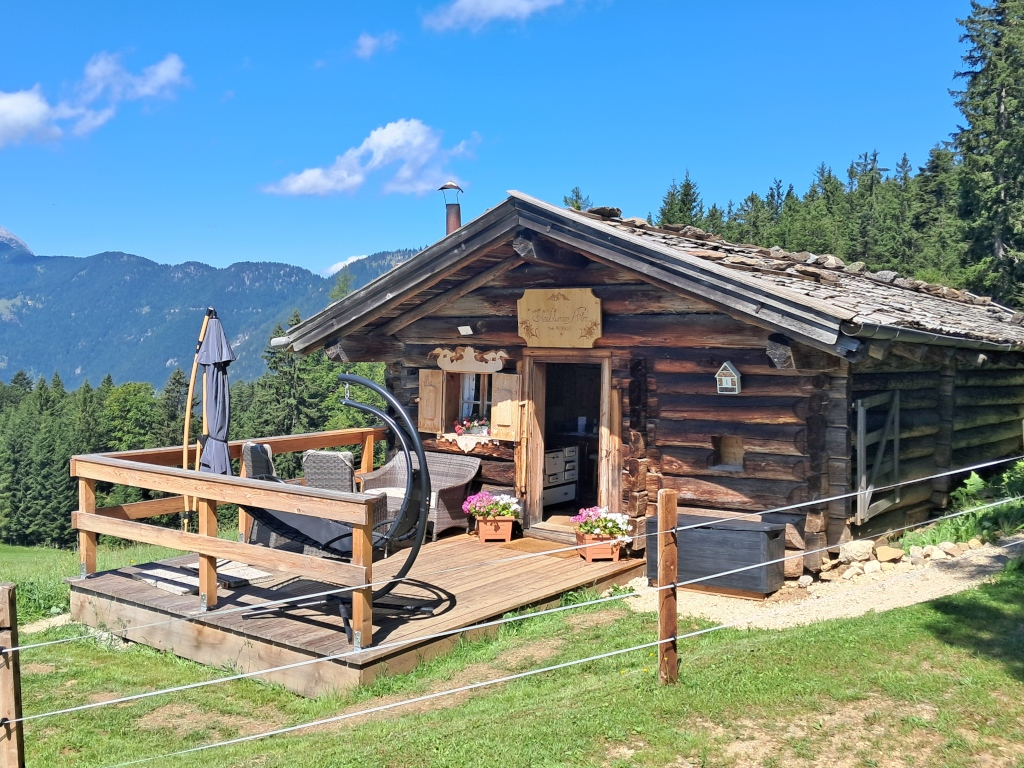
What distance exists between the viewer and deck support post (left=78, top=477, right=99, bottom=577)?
27.8 ft

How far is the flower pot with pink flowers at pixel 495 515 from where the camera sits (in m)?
10.1

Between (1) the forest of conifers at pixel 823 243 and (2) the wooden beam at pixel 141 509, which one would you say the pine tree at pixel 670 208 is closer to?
(1) the forest of conifers at pixel 823 243

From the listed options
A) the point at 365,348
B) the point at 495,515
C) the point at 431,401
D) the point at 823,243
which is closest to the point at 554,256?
the point at 431,401

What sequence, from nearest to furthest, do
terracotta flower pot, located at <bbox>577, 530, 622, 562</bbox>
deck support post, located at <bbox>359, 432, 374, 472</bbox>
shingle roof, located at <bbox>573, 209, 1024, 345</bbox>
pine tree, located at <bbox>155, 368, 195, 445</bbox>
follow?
shingle roof, located at <bbox>573, 209, 1024, 345</bbox> → terracotta flower pot, located at <bbox>577, 530, 622, 562</bbox> → deck support post, located at <bbox>359, 432, 374, 472</bbox> → pine tree, located at <bbox>155, 368, 195, 445</bbox>

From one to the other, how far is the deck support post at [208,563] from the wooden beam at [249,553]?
0.42 ft

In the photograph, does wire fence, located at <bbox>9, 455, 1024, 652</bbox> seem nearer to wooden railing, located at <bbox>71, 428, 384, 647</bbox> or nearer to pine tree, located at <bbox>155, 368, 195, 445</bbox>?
wooden railing, located at <bbox>71, 428, 384, 647</bbox>

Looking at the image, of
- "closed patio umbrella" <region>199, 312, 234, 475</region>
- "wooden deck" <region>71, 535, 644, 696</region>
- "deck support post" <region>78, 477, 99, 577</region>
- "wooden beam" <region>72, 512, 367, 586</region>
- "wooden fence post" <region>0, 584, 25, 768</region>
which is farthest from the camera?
"deck support post" <region>78, 477, 99, 577</region>

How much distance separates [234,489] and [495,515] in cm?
374

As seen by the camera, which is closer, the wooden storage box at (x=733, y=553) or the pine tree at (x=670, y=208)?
the wooden storage box at (x=733, y=553)

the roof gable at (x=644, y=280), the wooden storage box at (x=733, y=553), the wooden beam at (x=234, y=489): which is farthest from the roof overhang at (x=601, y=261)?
the wooden beam at (x=234, y=489)

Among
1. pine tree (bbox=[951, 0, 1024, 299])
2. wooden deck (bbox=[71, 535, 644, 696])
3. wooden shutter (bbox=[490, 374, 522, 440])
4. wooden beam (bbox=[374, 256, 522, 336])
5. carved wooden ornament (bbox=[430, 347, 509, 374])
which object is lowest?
wooden deck (bbox=[71, 535, 644, 696])

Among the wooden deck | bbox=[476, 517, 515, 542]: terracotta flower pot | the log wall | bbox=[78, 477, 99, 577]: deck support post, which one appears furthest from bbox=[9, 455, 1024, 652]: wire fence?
bbox=[476, 517, 515, 542]: terracotta flower pot

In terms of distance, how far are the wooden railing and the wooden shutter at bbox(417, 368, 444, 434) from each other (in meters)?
2.25

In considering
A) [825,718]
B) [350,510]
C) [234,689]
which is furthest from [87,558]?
[825,718]
